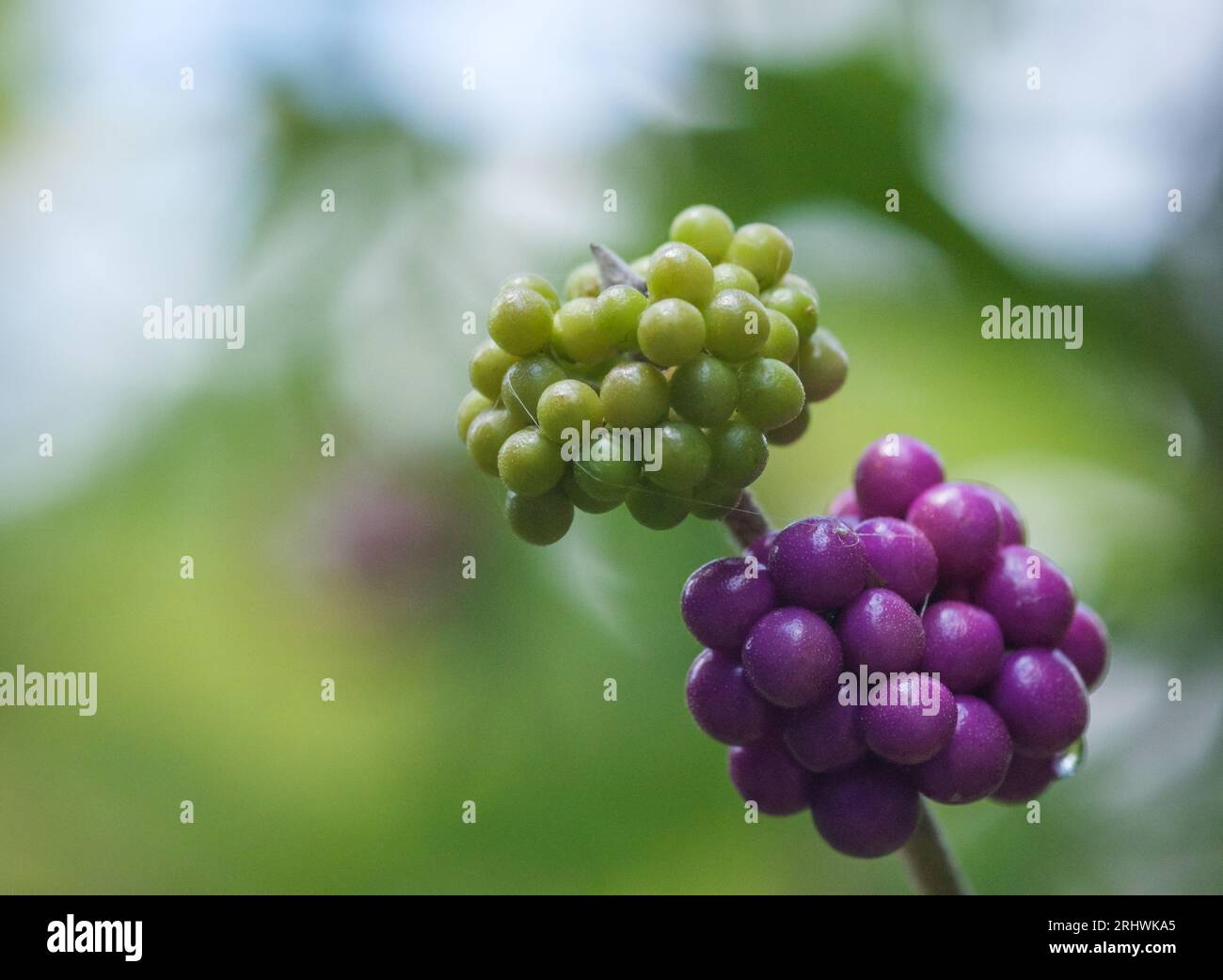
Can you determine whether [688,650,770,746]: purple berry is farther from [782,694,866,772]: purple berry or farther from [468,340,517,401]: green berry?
[468,340,517,401]: green berry

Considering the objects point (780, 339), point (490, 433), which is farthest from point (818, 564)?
point (490, 433)

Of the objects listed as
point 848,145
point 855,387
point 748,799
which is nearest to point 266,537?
point 855,387

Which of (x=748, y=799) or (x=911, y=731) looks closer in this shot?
(x=911, y=731)

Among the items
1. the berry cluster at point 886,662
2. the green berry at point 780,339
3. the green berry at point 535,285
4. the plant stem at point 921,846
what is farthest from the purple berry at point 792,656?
the green berry at point 535,285

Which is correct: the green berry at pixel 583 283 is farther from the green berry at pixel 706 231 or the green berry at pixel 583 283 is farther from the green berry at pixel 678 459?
the green berry at pixel 678 459

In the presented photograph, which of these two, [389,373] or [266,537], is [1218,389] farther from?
[266,537]
